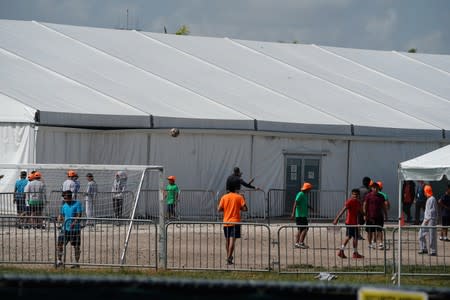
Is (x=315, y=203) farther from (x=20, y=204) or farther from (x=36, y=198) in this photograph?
(x=20, y=204)

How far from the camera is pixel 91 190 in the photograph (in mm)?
20562

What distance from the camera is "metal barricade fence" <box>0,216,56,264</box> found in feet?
52.9

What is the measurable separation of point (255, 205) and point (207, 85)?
469cm

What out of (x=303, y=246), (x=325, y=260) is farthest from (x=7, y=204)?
(x=325, y=260)

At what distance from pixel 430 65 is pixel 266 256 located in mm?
24711

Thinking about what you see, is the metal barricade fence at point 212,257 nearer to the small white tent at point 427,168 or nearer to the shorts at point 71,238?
the shorts at point 71,238

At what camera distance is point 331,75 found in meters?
35.7

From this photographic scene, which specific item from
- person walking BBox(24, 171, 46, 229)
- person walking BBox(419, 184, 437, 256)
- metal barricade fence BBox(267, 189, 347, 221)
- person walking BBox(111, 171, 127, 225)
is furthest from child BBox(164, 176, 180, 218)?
person walking BBox(419, 184, 437, 256)

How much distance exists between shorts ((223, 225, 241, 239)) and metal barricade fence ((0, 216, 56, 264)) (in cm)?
293

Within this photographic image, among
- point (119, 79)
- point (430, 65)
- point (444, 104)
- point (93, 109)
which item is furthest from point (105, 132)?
point (430, 65)

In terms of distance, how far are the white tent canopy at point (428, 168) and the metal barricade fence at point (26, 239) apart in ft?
19.9

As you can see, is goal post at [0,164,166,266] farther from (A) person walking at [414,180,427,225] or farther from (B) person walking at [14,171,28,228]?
(A) person walking at [414,180,427,225]

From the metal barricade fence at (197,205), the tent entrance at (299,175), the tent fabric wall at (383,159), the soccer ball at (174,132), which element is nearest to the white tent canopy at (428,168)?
the soccer ball at (174,132)

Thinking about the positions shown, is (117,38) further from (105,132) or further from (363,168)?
(363,168)
